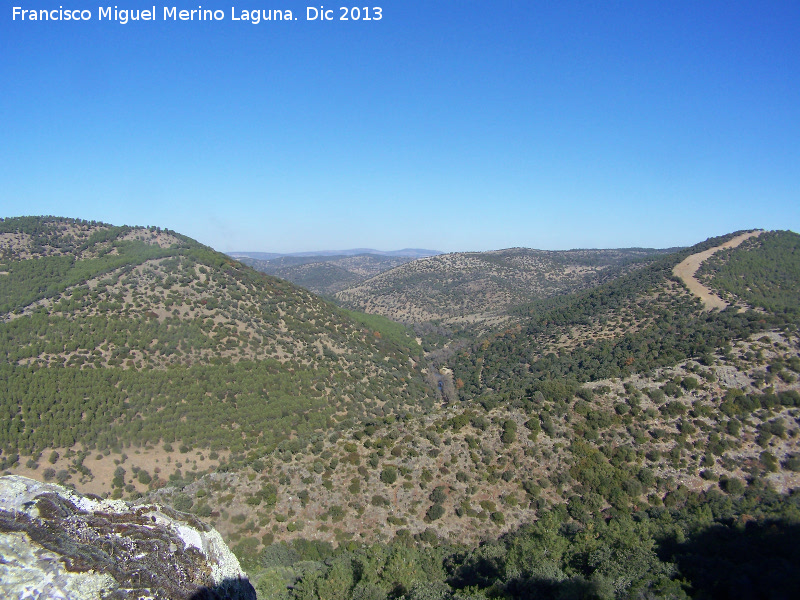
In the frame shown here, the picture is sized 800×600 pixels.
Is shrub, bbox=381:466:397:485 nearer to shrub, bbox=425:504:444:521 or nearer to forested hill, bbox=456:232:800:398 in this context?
shrub, bbox=425:504:444:521

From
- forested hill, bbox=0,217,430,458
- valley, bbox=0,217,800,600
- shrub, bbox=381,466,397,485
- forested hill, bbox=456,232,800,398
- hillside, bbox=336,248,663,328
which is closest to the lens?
valley, bbox=0,217,800,600

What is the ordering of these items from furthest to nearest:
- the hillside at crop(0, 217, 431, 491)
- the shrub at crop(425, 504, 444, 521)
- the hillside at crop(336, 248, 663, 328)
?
1. the hillside at crop(336, 248, 663, 328)
2. the hillside at crop(0, 217, 431, 491)
3. the shrub at crop(425, 504, 444, 521)

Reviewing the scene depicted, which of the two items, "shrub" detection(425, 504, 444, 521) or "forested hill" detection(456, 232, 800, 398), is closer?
"shrub" detection(425, 504, 444, 521)

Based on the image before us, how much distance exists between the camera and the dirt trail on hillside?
4466 centimetres

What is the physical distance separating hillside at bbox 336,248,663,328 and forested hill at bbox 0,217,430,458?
119 feet

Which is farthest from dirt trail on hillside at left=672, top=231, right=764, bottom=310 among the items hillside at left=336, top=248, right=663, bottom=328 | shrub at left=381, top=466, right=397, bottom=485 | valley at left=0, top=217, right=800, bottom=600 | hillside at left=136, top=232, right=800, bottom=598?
shrub at left=381, top=466, right=397, bottom=485

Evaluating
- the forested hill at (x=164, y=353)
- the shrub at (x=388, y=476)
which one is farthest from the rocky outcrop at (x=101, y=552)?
the forested hill at (x=164, y=353)

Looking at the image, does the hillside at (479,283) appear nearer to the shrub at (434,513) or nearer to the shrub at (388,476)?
the shrub at (388,476)

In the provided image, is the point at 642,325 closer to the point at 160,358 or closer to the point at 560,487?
the point at 560,487

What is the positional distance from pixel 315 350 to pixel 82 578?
36108mm

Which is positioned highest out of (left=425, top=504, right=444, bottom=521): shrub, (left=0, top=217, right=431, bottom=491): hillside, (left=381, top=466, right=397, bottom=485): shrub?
(left=0, top=217, right=431, bottom=491): hillside

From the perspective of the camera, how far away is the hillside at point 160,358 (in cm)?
2822

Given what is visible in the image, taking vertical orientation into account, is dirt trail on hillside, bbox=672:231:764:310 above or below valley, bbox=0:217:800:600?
above

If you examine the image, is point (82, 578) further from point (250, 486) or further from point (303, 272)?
point (303, 272)
